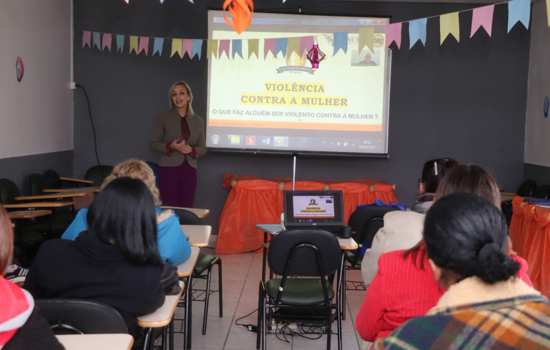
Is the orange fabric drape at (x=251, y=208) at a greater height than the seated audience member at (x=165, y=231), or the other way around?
the seated audience member at (x=165, y=231)

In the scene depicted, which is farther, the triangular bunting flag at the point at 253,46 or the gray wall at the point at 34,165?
the triangular bunting flag at the point at 253,46

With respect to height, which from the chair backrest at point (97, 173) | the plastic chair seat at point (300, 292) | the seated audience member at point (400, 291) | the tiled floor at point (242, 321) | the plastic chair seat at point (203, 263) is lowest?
the tiled floor at point (242, 321)

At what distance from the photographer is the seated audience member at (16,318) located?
4.50 feet

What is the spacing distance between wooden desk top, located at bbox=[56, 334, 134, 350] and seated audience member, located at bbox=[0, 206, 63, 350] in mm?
227

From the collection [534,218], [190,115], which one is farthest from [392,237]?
[190,115]

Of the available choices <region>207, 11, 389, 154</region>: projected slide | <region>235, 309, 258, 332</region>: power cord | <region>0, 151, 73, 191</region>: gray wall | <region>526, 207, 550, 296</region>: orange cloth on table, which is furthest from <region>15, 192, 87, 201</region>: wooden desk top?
<region>526, 207, 550, 296</region>: orange cloth on table

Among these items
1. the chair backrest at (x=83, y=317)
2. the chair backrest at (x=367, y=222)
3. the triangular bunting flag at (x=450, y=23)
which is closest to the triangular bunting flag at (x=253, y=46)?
the triangular bunting flag at (x=450, y=23)

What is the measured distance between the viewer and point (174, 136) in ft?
18.8

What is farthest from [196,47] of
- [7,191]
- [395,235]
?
[395,235]

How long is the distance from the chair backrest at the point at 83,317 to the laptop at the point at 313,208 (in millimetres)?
2126

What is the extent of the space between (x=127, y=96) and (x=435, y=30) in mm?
3496

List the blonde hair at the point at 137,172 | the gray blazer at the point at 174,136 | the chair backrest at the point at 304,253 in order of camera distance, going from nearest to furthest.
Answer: the blonde hair at the point at 137,172
the chair backrest at the point at 304,253
the gray blazer at the point at 174,136

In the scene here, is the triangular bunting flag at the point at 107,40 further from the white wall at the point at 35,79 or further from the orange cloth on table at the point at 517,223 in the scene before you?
the orange cloth on table at the point at 517,223

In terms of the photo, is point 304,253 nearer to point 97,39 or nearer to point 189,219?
point 189,219
